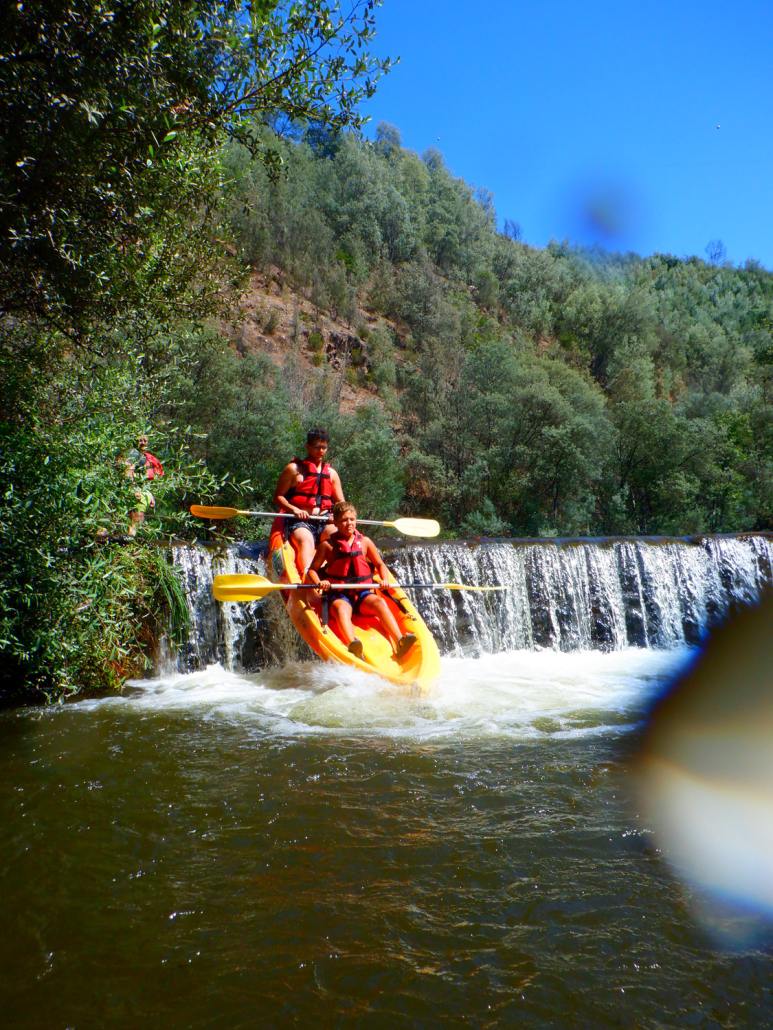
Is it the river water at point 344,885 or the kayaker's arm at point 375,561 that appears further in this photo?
the kayaker's arm at point 375,561

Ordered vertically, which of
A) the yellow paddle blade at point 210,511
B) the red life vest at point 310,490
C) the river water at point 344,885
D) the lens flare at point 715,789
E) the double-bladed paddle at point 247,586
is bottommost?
the lens flare at point 715,789

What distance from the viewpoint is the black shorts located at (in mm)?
7147

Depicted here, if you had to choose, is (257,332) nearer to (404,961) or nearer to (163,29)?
(163,29)

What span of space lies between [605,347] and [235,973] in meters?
30.6

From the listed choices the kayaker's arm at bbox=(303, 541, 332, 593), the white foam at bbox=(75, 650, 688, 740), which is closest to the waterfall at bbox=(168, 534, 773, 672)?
the white foam at bbox=(75, 650, 688, 740)

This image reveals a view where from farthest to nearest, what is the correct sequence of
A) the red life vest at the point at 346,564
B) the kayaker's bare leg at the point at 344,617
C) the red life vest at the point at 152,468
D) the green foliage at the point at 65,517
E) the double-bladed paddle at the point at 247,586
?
the red life vest at the point at 346,564 < the kayaker's bare leg at the point at 344,617 < the double-bladed paddle at the point at 247,586 < the red life vest at the point at 152,468 < the green foliage at the point at 65,517

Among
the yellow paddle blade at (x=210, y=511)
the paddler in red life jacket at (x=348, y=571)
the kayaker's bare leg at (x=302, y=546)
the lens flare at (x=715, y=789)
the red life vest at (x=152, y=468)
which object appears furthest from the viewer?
the yellow paddle blade at (x=210, y=511)

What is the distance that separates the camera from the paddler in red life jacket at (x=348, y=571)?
619 cm

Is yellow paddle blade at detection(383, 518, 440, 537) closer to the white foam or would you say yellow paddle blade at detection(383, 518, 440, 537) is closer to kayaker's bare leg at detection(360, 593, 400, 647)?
kayaker's bare leg at detection(360, 593, 400, 647)

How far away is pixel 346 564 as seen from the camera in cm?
631

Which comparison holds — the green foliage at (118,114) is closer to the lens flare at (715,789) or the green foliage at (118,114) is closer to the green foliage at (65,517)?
the green foliage at (65,517)

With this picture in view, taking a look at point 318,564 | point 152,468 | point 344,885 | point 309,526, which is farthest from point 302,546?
point 344,885

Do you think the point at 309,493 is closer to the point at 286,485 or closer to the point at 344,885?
the point at 286,485

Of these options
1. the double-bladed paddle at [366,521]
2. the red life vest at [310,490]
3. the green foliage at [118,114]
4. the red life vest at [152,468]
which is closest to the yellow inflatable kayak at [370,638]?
the double-bladed paddle at [366,521]
